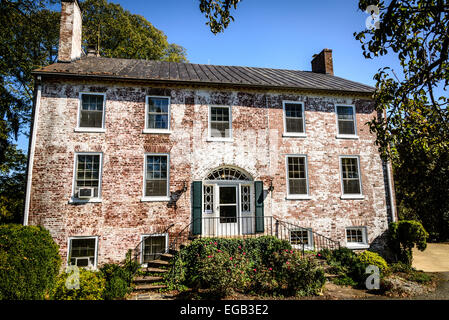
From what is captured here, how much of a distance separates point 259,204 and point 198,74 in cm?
753

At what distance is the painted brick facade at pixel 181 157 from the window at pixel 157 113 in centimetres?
29

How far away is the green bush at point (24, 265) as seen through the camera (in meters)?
6.93

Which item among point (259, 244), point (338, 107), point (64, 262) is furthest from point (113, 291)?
point (338, 107)

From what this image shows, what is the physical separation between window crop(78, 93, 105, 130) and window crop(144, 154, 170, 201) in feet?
8.98

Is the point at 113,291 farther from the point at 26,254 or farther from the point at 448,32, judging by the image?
the point at 448,32

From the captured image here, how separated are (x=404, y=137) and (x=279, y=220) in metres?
7.59

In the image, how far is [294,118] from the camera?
13.8 m

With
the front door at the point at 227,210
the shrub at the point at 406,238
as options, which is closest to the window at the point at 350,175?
the shrub at the point at 406,238

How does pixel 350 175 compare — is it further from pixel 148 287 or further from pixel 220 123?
pixel 148 287

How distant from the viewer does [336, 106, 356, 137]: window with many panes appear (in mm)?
14188

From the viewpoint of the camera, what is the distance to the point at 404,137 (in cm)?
586

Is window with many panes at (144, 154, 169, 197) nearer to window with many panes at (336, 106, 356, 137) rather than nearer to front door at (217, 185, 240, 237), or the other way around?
front door at (217, 185, 240, 237)

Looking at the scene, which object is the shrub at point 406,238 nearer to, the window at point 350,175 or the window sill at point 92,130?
the window at point 350,175

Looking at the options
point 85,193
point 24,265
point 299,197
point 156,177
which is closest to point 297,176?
point 299,197
